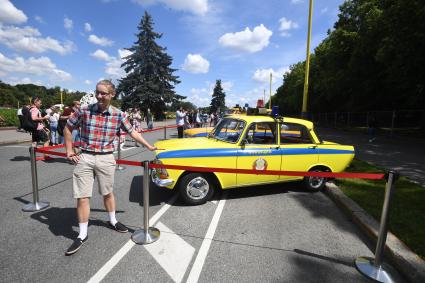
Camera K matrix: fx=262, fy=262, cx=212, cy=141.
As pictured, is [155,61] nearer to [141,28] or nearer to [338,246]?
[141,28]

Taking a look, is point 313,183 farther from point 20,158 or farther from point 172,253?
point 20,158

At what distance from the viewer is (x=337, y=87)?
3228cm

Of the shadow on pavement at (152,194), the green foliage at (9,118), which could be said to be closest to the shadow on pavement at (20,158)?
the shadow on pavement at (152,194)

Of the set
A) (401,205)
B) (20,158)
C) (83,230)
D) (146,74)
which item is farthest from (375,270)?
(146,74)

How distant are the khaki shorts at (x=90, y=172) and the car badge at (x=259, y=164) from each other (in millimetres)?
2728

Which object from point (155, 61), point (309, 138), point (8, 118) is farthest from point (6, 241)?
point (155, 61)

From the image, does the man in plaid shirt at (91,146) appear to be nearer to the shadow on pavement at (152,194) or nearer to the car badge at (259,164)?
the shadow on pavement at (152,194)

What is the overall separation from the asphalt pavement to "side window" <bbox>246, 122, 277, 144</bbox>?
1.22m

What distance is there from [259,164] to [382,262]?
2524 mm

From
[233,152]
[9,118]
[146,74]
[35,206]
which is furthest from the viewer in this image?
[146,74]

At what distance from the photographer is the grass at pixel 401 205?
3.71m

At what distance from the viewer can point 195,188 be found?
4.93 m

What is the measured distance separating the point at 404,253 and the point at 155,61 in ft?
140

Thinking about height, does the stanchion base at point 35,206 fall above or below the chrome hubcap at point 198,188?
below
